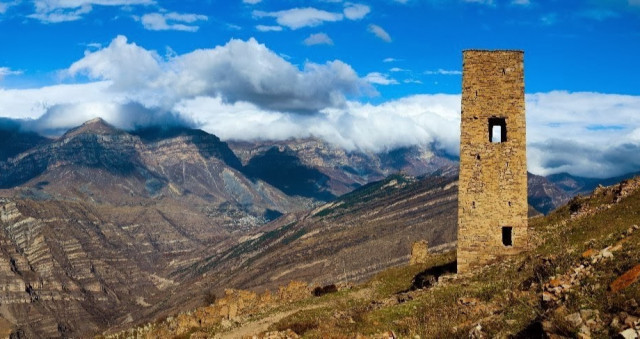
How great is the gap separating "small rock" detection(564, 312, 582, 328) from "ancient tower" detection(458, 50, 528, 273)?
1948 centimetres

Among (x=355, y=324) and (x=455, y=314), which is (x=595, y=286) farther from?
(x=355, y=324)

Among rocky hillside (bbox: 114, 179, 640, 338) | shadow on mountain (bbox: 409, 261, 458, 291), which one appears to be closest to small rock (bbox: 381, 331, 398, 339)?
rocky hillside (bbox: 114, 179, 640, 338)

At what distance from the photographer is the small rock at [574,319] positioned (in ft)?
54.5

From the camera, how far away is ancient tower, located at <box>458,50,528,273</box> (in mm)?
36312

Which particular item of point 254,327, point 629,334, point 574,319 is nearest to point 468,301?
point 574,319

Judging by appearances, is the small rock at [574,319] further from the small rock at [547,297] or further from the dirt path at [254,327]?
the dirt path at [254,327]

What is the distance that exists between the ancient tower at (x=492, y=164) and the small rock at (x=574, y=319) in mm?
19479

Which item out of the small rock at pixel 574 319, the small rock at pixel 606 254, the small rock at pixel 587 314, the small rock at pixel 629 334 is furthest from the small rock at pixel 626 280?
the small rock at pixel 629 334

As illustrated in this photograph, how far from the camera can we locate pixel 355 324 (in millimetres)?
27578

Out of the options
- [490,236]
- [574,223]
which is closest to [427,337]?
[490,236]

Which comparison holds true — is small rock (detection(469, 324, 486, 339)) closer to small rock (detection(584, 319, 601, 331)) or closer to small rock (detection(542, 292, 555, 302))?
small rock (detection(542, 292, 555, 302))

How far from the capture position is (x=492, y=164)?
36.4 m

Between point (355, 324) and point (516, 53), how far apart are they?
18877 millimetres

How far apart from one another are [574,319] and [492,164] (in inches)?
798
